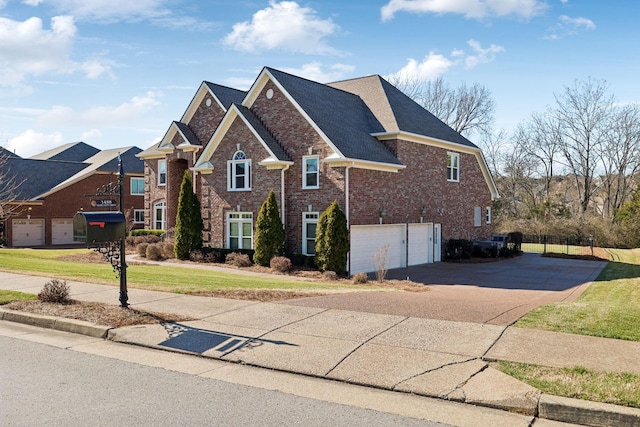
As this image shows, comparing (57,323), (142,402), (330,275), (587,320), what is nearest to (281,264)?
(330,275)

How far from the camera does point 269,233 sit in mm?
23312

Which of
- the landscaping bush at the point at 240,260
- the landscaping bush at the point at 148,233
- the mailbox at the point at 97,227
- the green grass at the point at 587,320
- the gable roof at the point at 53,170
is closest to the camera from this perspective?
Answer: the green grass at the point at 587,320

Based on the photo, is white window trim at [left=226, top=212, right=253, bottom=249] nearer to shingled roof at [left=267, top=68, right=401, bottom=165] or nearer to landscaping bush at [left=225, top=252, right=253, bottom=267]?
landscaping bush at [left=225, top=252, right=253, bottom=267]

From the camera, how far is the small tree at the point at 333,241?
69.8ft

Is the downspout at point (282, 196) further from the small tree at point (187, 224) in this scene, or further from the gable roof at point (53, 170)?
the gable roof at point (53, 170)

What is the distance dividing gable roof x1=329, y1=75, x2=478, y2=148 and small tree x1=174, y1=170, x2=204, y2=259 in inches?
393

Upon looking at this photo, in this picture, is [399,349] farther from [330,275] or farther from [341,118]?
[341,118]

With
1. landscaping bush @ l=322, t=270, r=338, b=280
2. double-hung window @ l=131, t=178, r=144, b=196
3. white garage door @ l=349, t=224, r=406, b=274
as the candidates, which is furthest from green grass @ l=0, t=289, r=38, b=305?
double-hung window @ l=131, t=178, r=144, b=196

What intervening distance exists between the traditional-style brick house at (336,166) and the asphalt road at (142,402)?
1559cm

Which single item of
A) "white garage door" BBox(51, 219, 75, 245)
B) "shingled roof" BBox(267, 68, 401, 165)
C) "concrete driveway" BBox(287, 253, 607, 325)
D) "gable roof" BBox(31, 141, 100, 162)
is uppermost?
"gable roof" BBox(31, 141, 100, 162)

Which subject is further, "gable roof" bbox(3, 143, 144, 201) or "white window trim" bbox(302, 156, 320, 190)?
"gable roof" bbox(3, 143, 144, 201)

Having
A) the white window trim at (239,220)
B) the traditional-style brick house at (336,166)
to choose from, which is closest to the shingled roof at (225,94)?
the traditional-style brick house at (336,166)

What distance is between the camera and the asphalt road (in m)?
5.80

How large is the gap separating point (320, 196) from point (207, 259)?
645 centimetres
